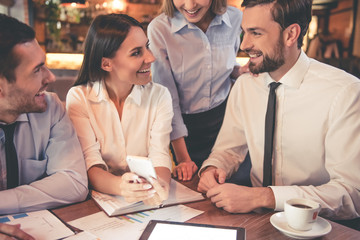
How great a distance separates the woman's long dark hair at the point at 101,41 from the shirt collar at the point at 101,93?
0.15 ft

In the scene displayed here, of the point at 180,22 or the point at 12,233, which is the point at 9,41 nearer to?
the point at 12,233

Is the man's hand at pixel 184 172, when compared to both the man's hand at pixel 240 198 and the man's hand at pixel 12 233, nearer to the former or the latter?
the man's hand at pixel 240 198

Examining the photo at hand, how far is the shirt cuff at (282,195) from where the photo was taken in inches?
48.3

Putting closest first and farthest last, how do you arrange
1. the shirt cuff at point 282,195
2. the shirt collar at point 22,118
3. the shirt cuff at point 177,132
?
the shirt cuff at point 282,195 < the shirt collar at point 22,118 < the shirt cuff at point 177,132

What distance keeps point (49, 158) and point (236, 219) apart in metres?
0.80

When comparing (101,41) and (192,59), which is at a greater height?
(101,41)

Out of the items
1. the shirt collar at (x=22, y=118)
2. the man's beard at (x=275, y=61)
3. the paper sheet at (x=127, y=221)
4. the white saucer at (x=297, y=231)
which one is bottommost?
the paper sheet at (x=127, y=221)

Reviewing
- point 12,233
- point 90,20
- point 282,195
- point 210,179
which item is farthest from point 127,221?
point 90,20

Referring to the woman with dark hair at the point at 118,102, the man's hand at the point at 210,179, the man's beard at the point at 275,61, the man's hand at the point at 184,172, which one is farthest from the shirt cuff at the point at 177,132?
the man's beard at the point at 275,61

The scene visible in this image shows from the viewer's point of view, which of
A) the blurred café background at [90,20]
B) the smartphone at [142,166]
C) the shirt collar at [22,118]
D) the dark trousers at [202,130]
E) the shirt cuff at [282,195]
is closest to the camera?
the smartphone at [142,166]

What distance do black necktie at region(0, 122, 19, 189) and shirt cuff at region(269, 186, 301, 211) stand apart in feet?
→ 3.19

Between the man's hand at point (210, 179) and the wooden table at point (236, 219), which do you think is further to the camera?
the man's hand at point (210, 179)

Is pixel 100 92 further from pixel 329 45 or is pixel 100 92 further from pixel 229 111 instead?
pixel 329 45

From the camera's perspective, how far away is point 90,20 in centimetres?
711
